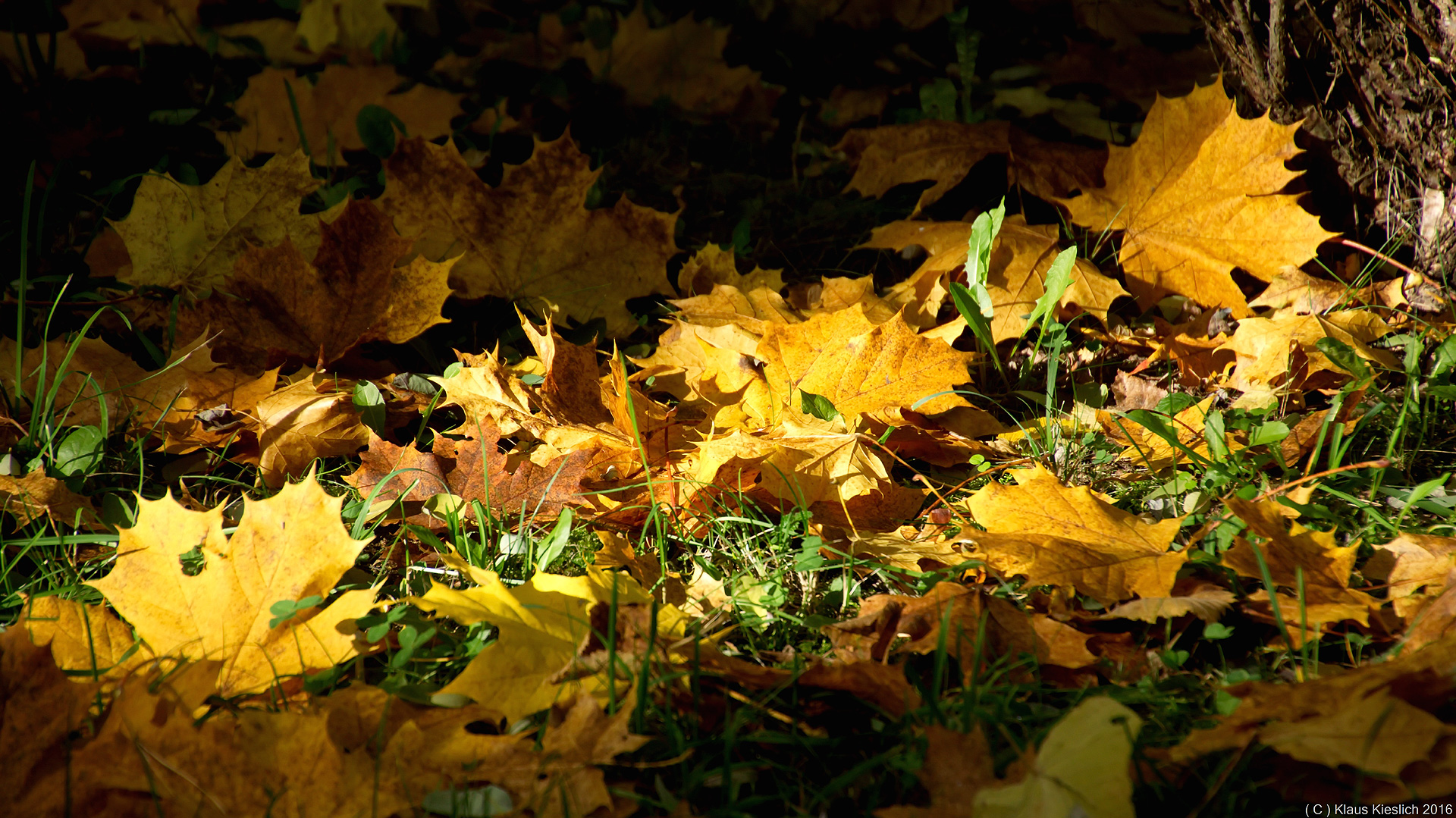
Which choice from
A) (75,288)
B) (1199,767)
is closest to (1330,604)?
(1199,767)

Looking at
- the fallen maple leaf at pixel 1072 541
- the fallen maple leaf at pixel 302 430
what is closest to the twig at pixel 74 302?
the fallen maple leaf at pixel 302 430

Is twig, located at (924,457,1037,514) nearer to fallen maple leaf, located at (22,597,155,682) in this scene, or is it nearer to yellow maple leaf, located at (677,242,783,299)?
yellow maple leaf, located at (677,242,783,299)

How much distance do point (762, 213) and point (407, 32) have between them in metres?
1.41

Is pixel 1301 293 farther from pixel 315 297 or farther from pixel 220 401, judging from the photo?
pixel 220 401

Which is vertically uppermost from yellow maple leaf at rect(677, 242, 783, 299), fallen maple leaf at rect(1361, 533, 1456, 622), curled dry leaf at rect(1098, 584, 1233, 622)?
fallen maple leaf at rect(1361, 533, 1456, 622)

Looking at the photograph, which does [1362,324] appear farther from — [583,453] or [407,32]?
[407,32]

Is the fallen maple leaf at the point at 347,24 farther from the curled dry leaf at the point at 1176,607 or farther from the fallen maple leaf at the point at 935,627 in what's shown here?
the curled dry leaf at the point at 1176,607

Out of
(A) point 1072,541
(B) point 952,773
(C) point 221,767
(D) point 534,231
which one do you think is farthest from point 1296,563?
(D) point 534,231

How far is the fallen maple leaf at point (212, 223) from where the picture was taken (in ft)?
6.04

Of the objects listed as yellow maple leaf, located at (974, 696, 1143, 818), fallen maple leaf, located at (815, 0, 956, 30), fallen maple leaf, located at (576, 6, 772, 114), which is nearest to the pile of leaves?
yellow maple leaf, located at (974, 696, 1143, 818)

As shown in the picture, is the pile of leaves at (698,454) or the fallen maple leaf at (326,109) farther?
the fallen maple leaf at (326,109)

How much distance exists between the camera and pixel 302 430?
155cm

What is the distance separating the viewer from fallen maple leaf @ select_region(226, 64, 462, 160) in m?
2.43

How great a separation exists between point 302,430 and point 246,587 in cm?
48
